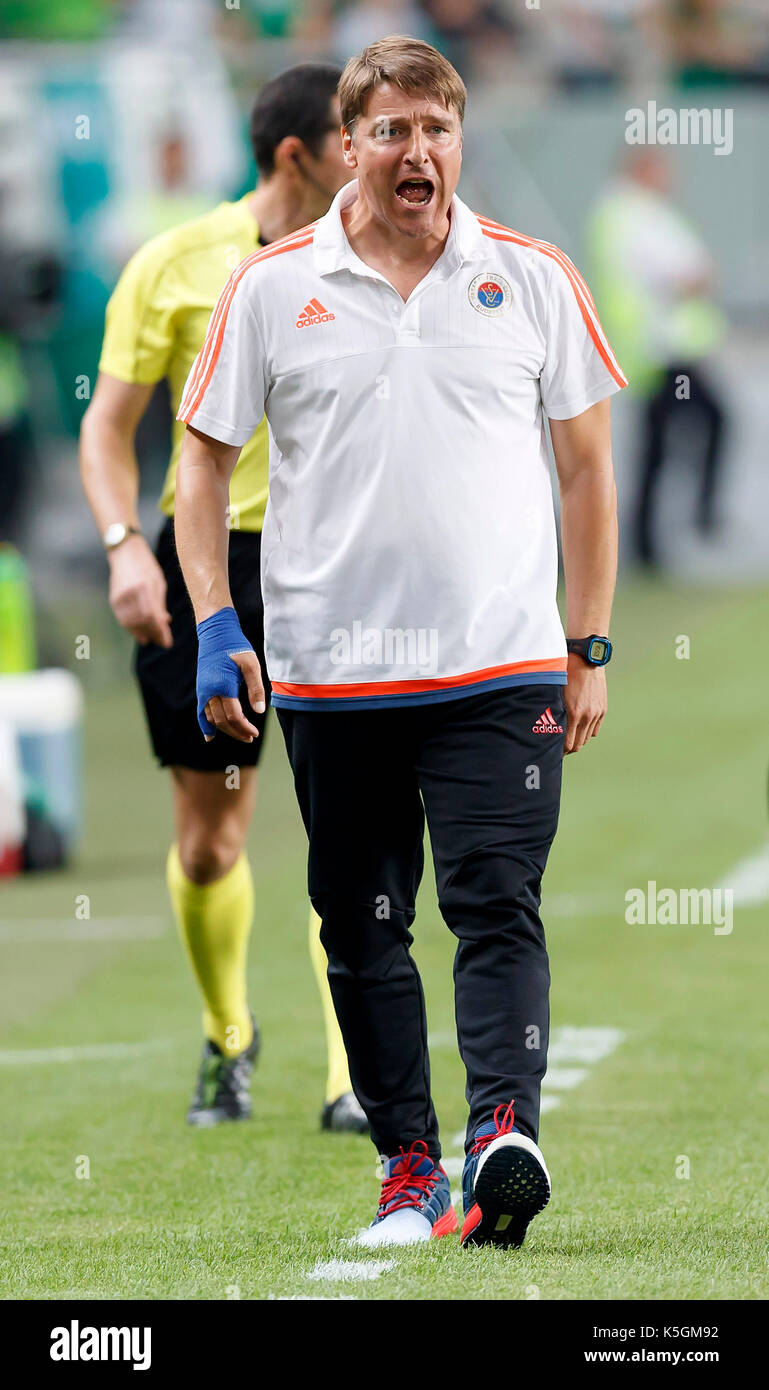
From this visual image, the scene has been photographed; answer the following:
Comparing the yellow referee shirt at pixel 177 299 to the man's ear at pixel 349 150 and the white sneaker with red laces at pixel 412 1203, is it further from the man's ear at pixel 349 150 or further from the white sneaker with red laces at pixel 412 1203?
the white sneaker with red laces at pixel 412 1203

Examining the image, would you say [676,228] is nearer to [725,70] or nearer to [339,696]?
[725,70]

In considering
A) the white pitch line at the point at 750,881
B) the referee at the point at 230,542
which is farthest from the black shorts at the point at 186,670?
the white pitch line at the point at 750,881

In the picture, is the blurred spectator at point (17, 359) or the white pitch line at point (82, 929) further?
the blurred spectator at point (17, 359)

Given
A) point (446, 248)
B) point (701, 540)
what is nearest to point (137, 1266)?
point (446, 248)

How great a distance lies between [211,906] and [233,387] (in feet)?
6.37

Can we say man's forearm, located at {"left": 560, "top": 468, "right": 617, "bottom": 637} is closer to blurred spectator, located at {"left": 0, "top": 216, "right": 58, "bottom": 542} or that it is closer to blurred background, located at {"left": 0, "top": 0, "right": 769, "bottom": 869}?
blurred background, located at {"left": 0, "top": 0, "right": 769, "bottom": 869}

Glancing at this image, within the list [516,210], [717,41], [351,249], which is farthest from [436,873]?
[717,41]

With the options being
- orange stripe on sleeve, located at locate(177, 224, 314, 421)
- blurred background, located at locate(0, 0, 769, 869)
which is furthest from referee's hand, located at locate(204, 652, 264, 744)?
blurred background, located at locate(0, 0, 769, 869)

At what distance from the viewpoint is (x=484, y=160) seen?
19.1 metres

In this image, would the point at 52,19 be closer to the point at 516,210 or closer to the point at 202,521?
the point at 516,210

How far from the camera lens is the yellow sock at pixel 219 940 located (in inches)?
226

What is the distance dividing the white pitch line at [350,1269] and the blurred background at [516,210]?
1194 cm

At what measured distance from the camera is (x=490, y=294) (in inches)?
161

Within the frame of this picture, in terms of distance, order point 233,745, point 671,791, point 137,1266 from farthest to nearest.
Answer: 1. point 671,791
2. point 233,745
3. point 137,1266
